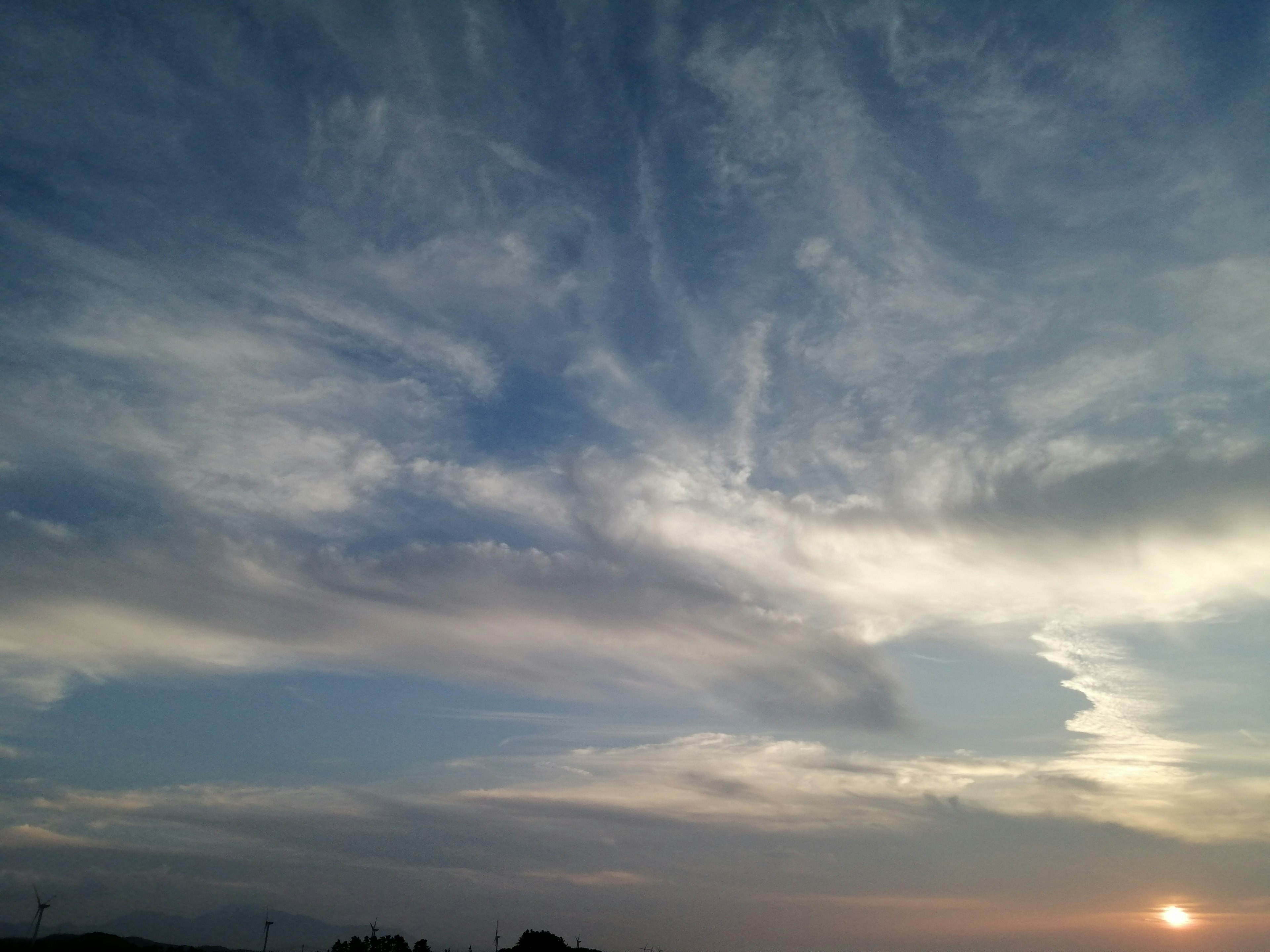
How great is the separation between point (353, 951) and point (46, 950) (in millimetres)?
73898

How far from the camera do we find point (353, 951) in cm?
19962

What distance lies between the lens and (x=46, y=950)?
190 metres
